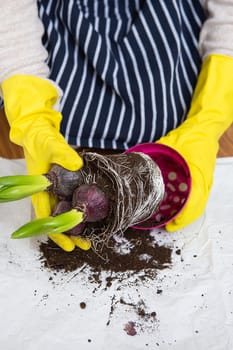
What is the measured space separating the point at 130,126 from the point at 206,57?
7.3 inches

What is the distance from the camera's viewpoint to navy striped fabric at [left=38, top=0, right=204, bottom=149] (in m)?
0.93

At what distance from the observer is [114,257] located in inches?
31.7

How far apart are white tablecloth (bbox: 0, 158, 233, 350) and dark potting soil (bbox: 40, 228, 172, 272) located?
A: 14 millimetres

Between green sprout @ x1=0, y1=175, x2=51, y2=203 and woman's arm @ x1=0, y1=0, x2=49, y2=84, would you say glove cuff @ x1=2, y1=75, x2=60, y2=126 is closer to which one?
woman's arm @ x1=0, y1=0, x2=49, y2=84

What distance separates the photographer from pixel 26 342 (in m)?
0.68

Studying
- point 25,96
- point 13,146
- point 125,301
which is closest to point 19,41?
point 25,96

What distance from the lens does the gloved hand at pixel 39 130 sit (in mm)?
707

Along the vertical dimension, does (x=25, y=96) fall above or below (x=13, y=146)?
above

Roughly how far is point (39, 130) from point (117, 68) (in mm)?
230

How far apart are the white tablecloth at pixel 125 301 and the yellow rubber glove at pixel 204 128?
0.21ft

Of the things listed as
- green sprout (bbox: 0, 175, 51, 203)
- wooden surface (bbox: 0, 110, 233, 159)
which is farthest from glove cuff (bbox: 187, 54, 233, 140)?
green sprout (bbox: 0, 175, 51, 203)

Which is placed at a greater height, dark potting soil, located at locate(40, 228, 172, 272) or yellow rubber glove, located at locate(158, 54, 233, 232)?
yellow rubber glove, located at locate(158, 54, 233, 232)

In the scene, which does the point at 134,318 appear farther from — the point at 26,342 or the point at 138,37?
the point at 138,37

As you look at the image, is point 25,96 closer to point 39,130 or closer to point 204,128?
point 39,130
